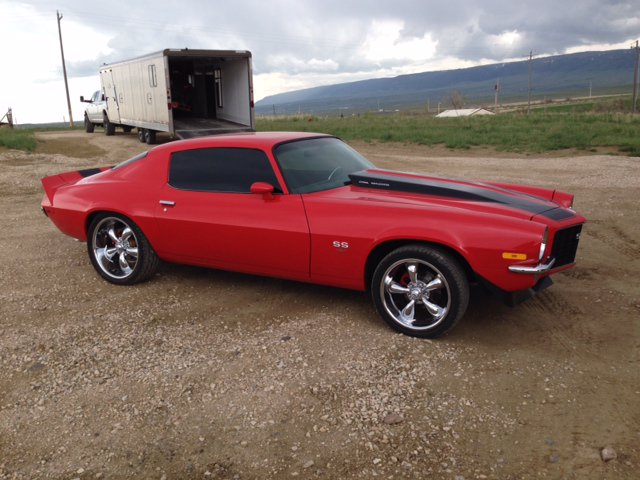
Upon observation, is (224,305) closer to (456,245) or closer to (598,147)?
(456,245)

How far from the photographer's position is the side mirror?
4418 mm

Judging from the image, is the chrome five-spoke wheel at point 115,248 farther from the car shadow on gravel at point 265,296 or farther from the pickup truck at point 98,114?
the pickup truck at point 98,114

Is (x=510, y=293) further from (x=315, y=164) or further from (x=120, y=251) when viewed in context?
(x=120, y=251)

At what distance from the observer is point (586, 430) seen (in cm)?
301

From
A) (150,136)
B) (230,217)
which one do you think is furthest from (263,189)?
(150,136)

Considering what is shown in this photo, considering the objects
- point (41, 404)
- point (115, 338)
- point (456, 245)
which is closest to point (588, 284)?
point (456, 245)

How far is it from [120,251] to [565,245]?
3985 millimetres

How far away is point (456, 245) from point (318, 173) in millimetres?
1457

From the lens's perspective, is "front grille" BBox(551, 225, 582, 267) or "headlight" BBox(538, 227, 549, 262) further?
"front grille" BBox(551, 225, 582, 267)

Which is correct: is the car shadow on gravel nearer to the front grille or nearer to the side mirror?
the side mirror

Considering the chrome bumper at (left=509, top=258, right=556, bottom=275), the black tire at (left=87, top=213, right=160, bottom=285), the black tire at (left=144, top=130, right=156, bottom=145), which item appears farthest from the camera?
the black tire at (left=144, top=130, right=156, bottom=145)

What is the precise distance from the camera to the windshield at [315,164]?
4.58 m

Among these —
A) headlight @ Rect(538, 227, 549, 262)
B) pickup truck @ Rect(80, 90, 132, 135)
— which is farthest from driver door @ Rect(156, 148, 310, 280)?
pickup truck @ Rect(80, 90, 132, 135)

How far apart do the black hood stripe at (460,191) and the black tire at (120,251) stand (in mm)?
2123
